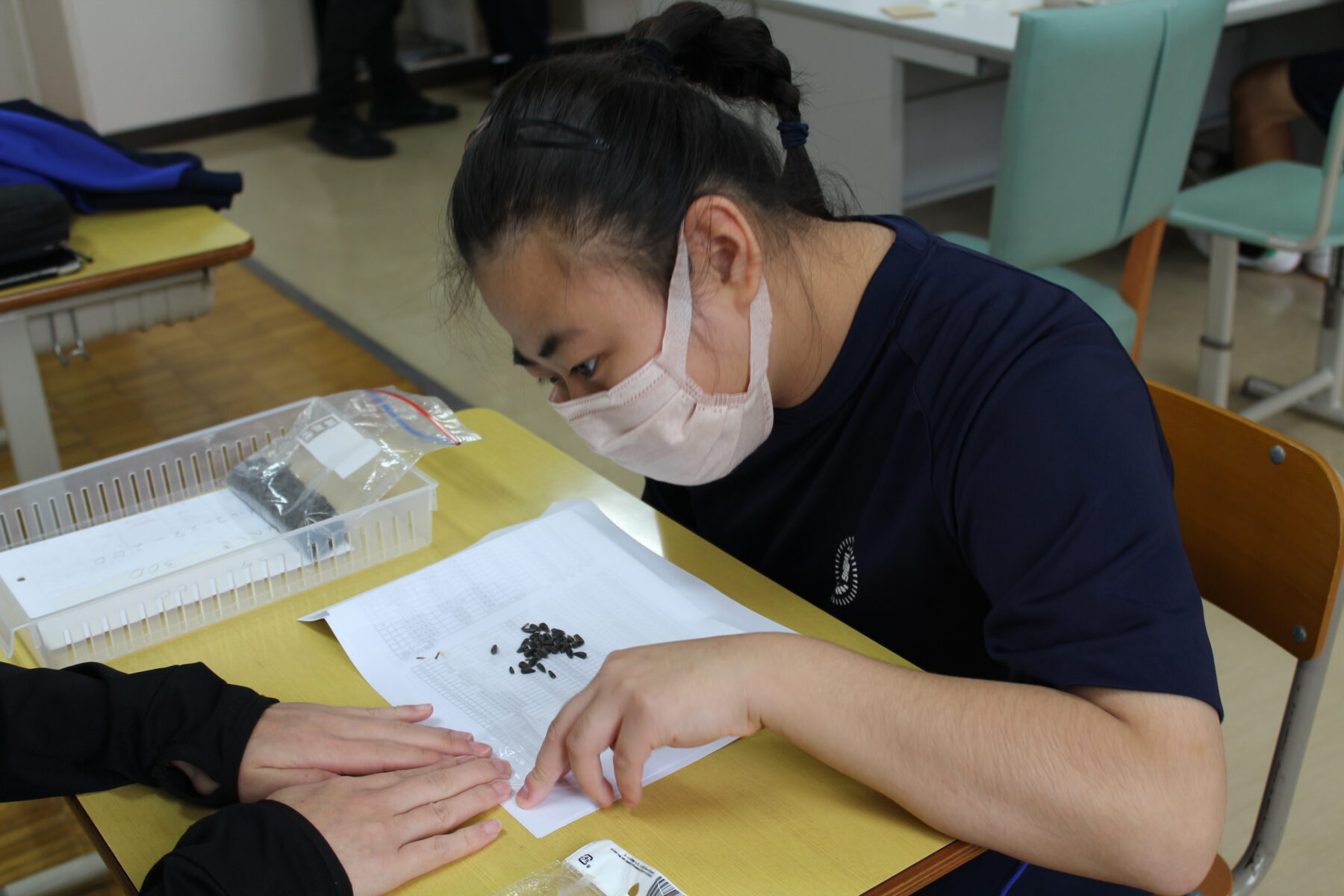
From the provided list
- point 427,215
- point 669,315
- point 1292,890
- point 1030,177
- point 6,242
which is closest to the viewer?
point 669,315

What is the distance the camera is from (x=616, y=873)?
0.74 metres

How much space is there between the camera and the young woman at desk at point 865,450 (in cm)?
76

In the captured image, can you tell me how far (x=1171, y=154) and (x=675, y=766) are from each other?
1701mm

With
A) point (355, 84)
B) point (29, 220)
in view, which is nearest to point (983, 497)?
point (29, 220)

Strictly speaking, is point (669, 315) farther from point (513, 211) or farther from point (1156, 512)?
point (1156, 512)

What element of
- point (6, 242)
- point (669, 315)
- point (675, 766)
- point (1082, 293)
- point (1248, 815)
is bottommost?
point (1248, 815)

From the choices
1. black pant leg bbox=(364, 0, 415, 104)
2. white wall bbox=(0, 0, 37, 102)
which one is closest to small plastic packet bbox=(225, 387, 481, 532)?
black pant leg bbox=(364, 0, 415, 104)

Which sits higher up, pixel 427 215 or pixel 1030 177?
pixel 1030 177

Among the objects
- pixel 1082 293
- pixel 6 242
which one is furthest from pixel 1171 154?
pixel 6 242

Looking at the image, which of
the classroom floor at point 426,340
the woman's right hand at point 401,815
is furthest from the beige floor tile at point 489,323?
the woman's right hand at point 401,815

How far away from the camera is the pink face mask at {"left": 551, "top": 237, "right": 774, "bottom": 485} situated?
90cm

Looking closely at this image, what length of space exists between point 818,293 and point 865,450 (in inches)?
5.4

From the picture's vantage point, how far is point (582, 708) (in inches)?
32.2

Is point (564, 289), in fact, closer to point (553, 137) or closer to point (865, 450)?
point (553, 137)
